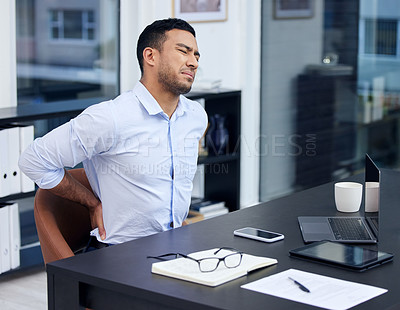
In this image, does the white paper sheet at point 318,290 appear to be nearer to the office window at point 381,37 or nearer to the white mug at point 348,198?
the white mug at point 348,198

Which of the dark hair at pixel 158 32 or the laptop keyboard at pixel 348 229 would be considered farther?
the dark hair at pixel 158 32

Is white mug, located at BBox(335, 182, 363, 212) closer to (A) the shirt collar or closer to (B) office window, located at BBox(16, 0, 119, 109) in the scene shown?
(A) the shirt collar

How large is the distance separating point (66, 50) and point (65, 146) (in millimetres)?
2442

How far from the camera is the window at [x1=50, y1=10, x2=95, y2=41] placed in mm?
4707

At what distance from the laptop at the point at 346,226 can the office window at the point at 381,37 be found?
239cm

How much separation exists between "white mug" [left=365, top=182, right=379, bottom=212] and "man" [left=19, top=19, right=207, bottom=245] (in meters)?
0.70

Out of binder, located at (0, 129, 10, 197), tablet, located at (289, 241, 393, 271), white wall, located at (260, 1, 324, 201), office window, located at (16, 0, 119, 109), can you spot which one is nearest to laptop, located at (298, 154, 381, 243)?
tablet, located at (289, 241, 393, 271)

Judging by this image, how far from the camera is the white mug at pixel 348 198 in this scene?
2537 mm

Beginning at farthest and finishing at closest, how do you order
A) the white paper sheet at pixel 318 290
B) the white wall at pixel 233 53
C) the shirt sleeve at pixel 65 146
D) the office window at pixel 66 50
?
the white wall at pixel 233 53 < the office window at pixel 66 50 < the shirt sleeve at pixel 65 146 < the white paper sheet at pixel 318 290

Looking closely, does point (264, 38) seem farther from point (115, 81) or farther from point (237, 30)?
point (115, 81)

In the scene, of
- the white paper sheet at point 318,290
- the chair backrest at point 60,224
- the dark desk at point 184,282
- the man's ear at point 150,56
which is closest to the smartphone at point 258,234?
the dark desk at point 184,282

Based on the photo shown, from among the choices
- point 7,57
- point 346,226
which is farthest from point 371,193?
point 7,57

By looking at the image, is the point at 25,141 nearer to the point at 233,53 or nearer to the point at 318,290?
the point at 233,53

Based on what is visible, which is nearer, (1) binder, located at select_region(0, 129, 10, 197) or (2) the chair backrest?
(2) the chair backrest
